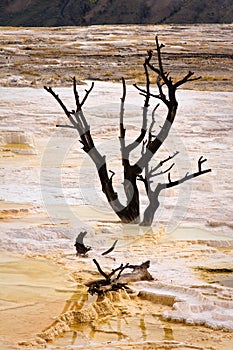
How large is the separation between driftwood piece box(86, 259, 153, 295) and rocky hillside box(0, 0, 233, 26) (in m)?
75.1

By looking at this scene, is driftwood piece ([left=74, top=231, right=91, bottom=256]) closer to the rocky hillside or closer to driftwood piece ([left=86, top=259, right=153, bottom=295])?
driftwood piece ([left=86, top=259, right=153, bottom=295])

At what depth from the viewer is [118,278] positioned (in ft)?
16.9

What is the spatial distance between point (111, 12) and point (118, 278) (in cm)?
8465

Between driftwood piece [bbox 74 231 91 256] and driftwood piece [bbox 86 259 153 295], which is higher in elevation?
driftwood piece [bbox 74 231 91 256]

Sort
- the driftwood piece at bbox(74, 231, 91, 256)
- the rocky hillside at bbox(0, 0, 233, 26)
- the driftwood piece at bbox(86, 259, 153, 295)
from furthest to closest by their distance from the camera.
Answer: the rocky hillside at bbox(0, 0, 233, 26) → the driftwood piece at bbox(74, 231, 91, 256) → the driftwood piece at bbox(86, 259, 153, 295)

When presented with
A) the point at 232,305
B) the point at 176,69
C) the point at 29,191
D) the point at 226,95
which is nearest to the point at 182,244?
the point at 232,305

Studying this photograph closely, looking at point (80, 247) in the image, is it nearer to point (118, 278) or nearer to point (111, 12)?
point (118, 278)

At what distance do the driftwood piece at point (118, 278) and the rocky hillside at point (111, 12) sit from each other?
75129 mm

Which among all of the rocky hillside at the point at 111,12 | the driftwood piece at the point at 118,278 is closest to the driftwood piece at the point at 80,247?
the driftwood piece at the point at 118,278

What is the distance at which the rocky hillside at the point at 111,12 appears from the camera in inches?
3182

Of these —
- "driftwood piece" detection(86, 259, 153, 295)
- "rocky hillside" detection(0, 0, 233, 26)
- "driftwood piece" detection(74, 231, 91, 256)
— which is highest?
"rocky hillside" detection(0, 0, 233, 26)

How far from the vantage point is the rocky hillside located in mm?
80812

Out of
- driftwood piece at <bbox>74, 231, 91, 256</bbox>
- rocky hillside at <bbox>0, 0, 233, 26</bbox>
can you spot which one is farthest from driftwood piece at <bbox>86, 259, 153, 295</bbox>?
rocky hillside at <bbox>0, 0, 233, 26</bbox>

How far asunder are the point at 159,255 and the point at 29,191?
257cm
